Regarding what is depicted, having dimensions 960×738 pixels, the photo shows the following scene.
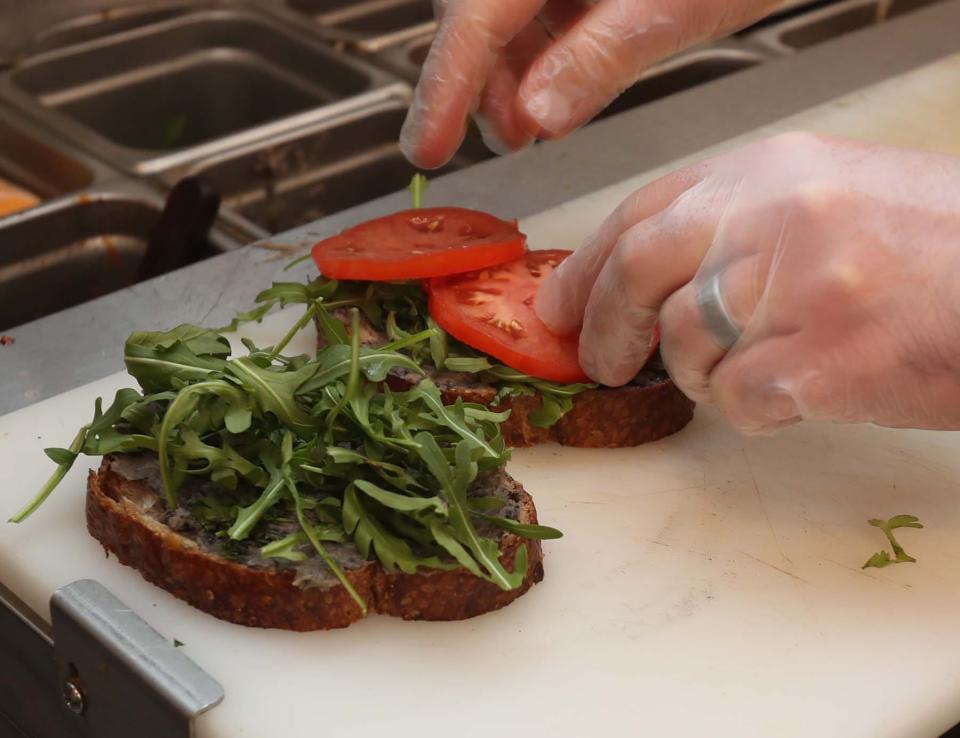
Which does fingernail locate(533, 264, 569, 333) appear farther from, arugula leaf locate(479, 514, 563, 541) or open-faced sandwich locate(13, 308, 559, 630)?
→ arugula leaf locate(479, 514, 563, 541)

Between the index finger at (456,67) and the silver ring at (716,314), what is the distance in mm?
695

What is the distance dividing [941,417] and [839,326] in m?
0.27

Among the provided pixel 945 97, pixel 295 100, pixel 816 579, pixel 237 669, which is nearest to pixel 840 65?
pixel 945 97

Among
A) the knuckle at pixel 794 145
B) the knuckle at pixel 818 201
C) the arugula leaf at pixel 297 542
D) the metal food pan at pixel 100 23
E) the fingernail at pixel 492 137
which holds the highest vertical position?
the knuckle at pixel 794 145

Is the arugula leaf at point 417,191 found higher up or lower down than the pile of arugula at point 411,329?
higher up

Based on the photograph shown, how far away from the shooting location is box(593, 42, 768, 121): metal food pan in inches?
175

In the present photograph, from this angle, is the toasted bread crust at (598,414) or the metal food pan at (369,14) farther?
the metal food pan at (369,14)

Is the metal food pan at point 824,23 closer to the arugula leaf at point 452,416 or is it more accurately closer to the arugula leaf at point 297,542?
the arugula leaf at point 452,416

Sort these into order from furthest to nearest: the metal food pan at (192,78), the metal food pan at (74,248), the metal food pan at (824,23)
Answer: the metal food pan at (824,23) < the metal food pan at (192,78) < the metal food pan at (74,248)

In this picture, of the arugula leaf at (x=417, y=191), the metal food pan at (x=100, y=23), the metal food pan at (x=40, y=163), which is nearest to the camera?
the arugula leaf at (x=417, y=191)

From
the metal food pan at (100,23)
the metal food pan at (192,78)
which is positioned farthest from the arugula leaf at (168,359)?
the metal food pan at (100,23)

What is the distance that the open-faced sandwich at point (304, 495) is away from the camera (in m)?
2.08

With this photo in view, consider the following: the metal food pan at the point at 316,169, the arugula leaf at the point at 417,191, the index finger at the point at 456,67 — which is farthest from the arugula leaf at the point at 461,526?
the metal food pan at the point at 316,169

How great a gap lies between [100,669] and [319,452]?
1.47ft
